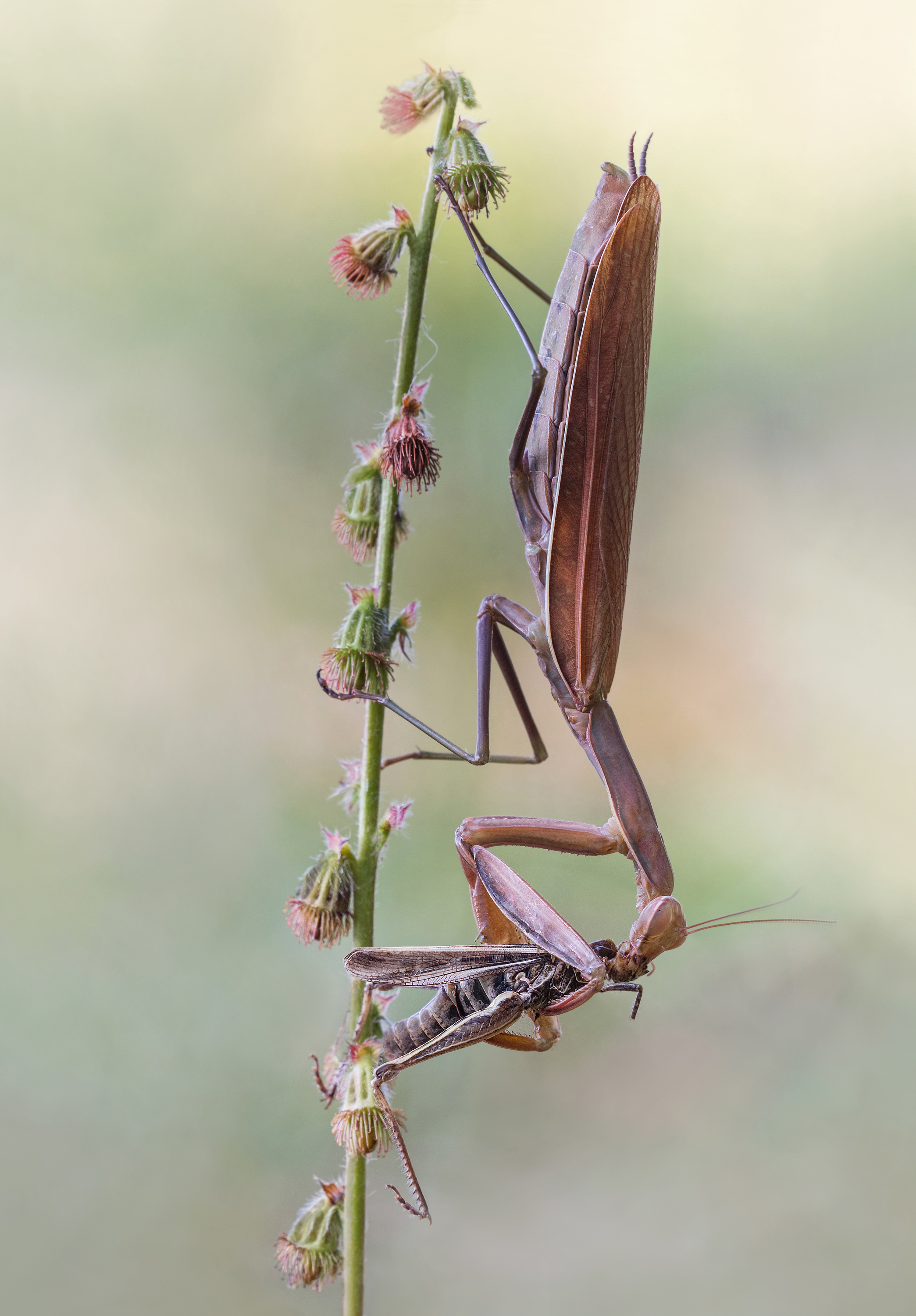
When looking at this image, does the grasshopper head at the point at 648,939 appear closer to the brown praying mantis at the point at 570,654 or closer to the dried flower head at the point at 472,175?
the brown praying mantis at the point at 570,654

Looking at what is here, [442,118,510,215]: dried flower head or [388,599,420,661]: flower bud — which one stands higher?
[442,118,510,215]: dried flower head

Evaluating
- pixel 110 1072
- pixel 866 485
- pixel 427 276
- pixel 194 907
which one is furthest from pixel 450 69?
pixel 110 1072

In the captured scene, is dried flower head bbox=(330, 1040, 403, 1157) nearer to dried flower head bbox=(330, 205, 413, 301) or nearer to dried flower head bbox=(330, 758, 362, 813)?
dried flower head bbox=(330, 758, 362, 813)

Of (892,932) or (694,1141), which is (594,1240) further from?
(892,932)

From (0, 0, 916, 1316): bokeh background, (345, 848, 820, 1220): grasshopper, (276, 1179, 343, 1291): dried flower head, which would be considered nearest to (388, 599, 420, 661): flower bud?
(345, 848, 820, 1220): grasshopper

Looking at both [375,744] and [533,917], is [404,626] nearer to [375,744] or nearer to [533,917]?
[375,744]

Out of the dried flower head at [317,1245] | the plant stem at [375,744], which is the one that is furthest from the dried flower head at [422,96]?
the dried flower head at [317,1245]

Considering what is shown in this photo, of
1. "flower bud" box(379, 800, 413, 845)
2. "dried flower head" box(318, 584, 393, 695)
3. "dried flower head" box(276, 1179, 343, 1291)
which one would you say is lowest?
"dried flower head" box(276, 1179, 343, 1291)
